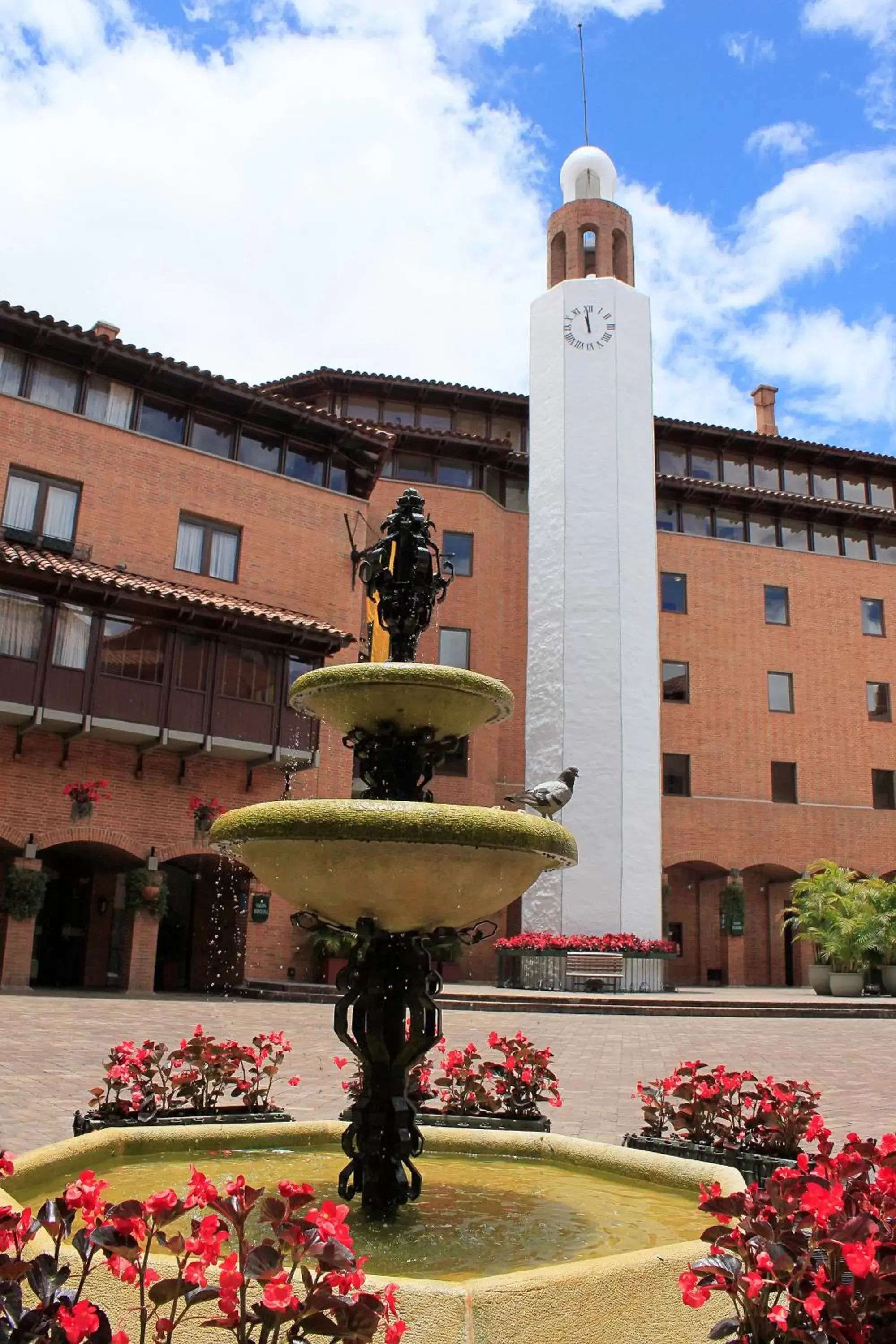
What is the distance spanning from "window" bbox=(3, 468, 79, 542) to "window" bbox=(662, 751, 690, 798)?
17931mm

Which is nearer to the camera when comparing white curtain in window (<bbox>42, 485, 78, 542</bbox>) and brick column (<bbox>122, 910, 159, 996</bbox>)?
brick column (<bbox>122, 910, 159, 996</bbox>)

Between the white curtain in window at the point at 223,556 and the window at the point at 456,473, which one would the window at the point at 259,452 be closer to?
the white curtain in window at the point at 223,556

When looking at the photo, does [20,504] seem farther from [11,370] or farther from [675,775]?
[675,775]

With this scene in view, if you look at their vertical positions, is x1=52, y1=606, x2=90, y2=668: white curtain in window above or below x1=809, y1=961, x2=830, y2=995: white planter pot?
above

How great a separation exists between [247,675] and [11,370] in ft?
25.4

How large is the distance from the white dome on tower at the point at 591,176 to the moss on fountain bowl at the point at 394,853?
97.2ft

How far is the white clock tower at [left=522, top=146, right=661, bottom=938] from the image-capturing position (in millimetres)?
26078

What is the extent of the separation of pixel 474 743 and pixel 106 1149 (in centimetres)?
2444

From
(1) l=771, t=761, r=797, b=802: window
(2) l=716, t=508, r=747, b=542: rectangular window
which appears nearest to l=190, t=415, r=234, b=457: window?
(2) l=716, t=508, r=747, b=542: rectangular window

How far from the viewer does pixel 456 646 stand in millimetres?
30359

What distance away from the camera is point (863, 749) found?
3431 centimetres

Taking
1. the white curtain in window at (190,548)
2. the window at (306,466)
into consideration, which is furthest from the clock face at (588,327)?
the white curtain in window at (190,548)

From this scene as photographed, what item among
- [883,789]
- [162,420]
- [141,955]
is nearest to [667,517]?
[883,789]

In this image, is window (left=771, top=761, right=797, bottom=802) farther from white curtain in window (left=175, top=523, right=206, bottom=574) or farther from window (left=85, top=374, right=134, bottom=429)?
window (left=85, top=374, right=134, bottom=429)
